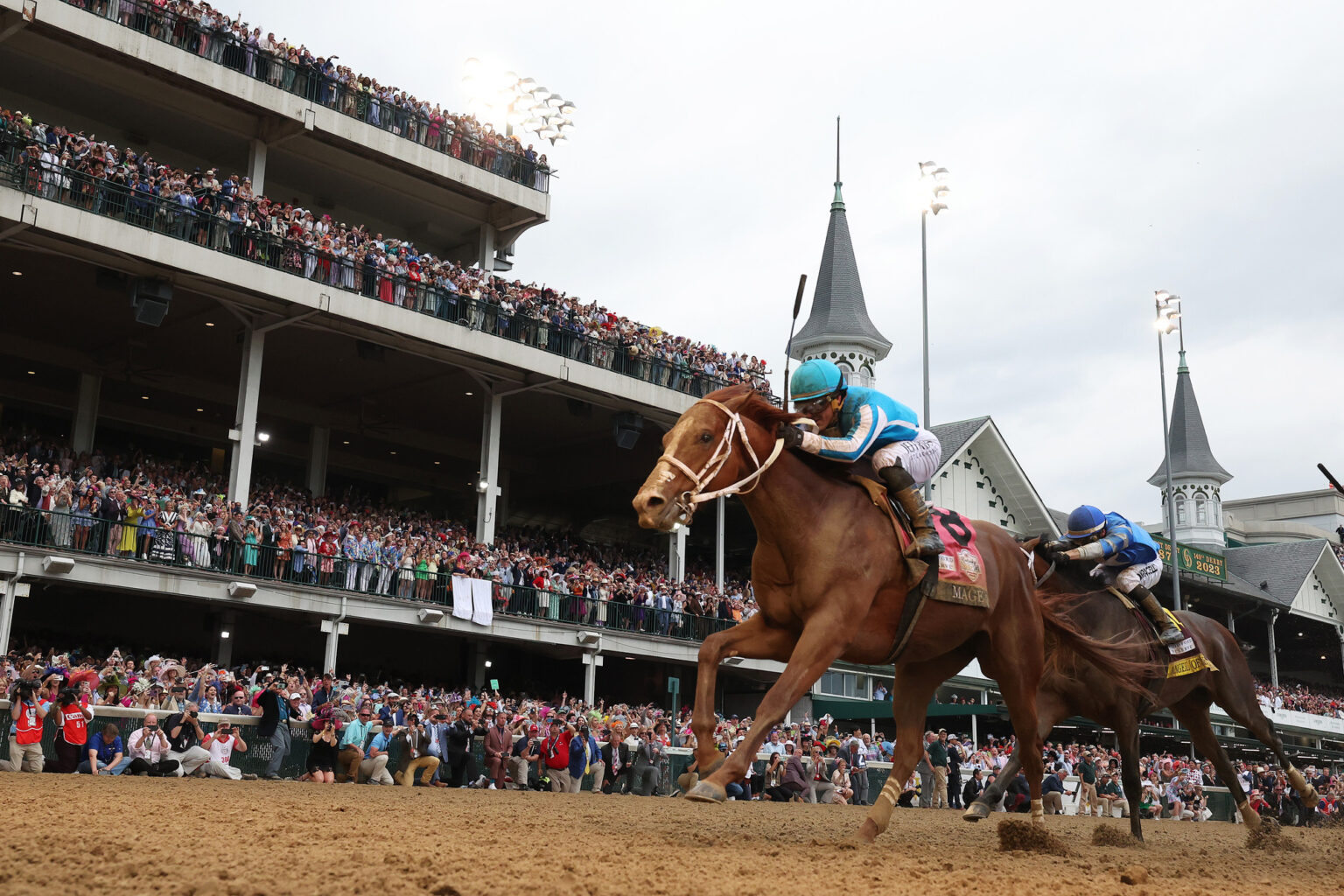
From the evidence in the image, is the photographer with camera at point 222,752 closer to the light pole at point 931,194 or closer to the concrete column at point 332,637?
the concrete column at point 332,637

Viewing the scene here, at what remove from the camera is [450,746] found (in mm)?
18484

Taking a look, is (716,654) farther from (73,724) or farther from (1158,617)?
(73,724)

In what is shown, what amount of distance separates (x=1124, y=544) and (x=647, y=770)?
1125cm

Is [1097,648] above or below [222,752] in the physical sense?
above

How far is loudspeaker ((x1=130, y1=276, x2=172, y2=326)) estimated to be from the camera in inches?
941

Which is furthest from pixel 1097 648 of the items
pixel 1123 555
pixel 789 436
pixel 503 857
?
pixel 503 857

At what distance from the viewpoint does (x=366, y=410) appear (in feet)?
117

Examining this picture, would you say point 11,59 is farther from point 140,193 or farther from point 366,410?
point 366,410

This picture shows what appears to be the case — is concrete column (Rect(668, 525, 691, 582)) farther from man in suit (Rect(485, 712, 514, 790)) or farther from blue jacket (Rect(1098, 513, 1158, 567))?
blue jacket (Rect(1098, 513, 1158, 567))

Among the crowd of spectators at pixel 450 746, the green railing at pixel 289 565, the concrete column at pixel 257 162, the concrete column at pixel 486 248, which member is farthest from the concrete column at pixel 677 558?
the concrete column at pixel 257 162

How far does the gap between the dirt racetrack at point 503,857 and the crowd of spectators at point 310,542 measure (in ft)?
41.4

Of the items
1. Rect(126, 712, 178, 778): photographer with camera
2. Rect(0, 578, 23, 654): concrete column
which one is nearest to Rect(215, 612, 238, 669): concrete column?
Rect(0, 578, 23, 654): concrete column

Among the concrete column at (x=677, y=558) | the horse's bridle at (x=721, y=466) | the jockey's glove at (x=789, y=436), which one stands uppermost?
the concrete column at (x=677, y=558)

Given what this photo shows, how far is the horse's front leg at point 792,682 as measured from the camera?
6.52 m
